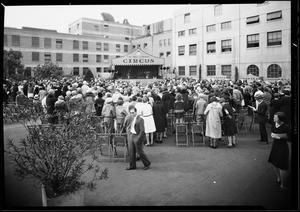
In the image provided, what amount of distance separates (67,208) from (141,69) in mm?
29407

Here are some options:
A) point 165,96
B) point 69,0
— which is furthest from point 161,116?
point 69,0

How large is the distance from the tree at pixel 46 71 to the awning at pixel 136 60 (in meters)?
14.5

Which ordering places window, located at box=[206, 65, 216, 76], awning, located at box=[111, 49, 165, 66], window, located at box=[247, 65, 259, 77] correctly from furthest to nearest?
1. awning, located at box=[111, 49, 165, 66]
2. window, located at box=[206, 65, 216, 76]
3. window, located at box=[247, 65, 259, 77]

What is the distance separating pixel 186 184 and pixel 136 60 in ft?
81.8

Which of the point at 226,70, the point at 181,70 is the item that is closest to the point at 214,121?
the point at 226,70

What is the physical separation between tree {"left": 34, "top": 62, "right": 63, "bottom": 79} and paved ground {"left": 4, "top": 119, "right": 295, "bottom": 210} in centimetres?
709

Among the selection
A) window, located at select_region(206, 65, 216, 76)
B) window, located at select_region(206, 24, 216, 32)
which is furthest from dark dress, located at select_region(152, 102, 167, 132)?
window, located at select_region(206, 24, 216, 32)

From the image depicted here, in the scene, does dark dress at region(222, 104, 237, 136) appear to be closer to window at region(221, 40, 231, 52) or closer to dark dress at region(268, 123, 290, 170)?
dark dress at region(268, 123, 290, 170)

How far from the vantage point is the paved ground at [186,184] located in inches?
185

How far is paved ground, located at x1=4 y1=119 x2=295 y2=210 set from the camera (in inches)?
185

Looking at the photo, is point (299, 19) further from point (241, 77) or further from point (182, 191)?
point (241, 77)

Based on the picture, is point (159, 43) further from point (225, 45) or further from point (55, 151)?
point (55, 151)

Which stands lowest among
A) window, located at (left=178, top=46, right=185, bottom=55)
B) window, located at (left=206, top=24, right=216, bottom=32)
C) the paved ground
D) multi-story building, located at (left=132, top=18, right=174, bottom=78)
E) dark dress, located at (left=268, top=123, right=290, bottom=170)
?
the paved ground

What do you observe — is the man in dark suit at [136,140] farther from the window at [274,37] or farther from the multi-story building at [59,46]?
the window at [274,37]
